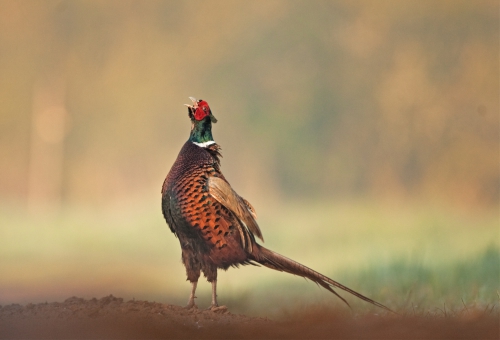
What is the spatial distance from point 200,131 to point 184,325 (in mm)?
930

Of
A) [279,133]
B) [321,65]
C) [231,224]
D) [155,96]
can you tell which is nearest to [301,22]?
[321,65]

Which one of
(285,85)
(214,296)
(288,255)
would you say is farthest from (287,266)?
(285,85)

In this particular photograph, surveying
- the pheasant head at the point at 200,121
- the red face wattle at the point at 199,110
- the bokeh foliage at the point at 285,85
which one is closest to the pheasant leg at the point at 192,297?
the bokeh foliage at the point at 285,85

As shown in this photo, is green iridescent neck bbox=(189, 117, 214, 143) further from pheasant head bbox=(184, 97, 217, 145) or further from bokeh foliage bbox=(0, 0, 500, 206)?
bokeh foliage bbox=(0, 0, 500, 206)

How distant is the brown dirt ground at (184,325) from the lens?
9.57 ft

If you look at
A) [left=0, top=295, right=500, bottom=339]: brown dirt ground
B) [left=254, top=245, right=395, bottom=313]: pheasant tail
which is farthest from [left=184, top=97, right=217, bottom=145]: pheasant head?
[left=0, top=295, right=500, bottom=339]: brown dirt ground

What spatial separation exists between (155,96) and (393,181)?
4.42 ft

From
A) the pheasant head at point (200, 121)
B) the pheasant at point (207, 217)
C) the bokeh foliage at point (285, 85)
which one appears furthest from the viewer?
the bokeh foliage at point (285, 85)

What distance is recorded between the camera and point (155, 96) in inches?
139

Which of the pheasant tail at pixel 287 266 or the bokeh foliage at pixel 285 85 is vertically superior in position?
the bokeh foliage at pixel 285 85

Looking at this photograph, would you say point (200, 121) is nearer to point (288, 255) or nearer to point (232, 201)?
point (232, 201)

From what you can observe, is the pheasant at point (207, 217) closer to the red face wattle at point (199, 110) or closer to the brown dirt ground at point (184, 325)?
the red face wattle at point (199, 110)

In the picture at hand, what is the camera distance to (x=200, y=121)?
3.22m

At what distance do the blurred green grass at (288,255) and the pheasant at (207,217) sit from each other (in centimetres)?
18
